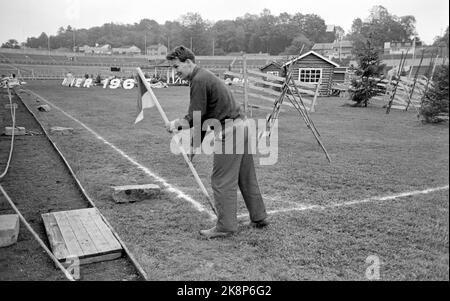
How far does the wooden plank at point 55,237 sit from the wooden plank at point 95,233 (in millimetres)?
330

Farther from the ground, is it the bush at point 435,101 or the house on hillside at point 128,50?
the house on hillside at point 128,50

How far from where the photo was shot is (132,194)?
616 centimetres

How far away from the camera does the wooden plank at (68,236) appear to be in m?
4.29

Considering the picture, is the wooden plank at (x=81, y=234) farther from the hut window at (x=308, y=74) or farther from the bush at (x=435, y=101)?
the hut window at (x=308, y=74)

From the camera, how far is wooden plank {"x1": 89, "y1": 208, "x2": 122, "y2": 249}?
446 centimetres

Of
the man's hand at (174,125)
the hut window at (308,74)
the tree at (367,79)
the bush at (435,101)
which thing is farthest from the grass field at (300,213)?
the hut window at (308,74)

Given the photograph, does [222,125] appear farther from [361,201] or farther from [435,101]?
[435,101]

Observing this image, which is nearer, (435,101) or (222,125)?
(222,125)

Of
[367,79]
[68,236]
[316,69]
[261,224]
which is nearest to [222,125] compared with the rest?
[261,224]

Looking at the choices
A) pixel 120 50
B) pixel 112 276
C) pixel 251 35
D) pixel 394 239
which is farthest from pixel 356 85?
pixel 120 50

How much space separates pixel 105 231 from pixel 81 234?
284 mm

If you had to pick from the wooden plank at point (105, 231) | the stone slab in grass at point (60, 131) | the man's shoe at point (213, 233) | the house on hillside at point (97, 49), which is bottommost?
the stone slab in grass at point (60, 131)

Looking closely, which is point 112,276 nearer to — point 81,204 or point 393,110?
point 81,204

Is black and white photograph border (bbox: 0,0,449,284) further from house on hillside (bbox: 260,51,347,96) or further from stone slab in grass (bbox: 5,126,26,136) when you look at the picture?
house on hillside (bbox: 260,51,347,96)
